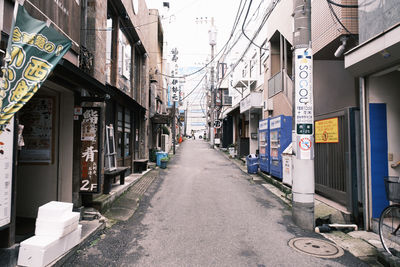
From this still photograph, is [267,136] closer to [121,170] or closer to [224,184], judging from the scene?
[224,184]

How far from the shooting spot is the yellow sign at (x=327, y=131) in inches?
276

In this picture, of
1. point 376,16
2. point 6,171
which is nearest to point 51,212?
point 6,171

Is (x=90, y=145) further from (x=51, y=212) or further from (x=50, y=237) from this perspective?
(x=50, y=237)

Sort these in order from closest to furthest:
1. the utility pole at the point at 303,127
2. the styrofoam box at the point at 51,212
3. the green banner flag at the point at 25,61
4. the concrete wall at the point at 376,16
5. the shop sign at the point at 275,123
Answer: the green banner flag at the point at 25,61, the styrofoam box at the point at 51,212, the concrete wall at the point at 376,16, the utility pole at the point at 303,127, the shop sign at the point at 275,123

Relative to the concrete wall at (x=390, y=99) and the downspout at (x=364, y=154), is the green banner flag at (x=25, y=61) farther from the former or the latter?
the concrete wall at (x=390, y=99)

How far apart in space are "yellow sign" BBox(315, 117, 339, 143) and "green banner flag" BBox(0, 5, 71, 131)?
6.91 metres

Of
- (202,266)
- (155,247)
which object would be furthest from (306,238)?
(155,247)

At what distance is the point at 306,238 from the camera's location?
17.1 ft

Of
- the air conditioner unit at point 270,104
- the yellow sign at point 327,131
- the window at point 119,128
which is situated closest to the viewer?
the yellow sign at point 327,131

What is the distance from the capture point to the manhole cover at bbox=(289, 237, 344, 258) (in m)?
4.47

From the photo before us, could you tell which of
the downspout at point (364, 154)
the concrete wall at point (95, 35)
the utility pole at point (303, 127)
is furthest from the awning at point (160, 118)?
the downspout at point (364, 154)

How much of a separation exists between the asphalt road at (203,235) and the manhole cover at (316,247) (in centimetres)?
16

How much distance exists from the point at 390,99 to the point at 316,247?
374cm

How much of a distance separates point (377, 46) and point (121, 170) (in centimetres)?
772
